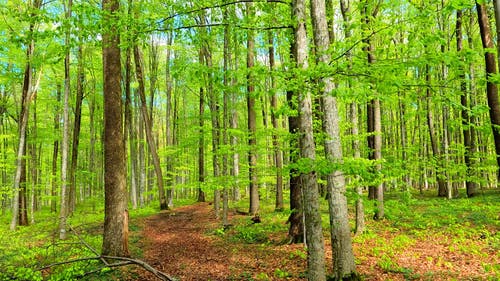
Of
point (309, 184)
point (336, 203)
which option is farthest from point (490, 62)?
point (309, 184)

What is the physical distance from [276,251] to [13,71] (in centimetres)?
1928

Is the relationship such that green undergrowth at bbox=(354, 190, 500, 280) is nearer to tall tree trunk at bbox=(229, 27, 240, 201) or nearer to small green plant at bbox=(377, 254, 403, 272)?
small green plant at bbox=(377, 254, 403, 272)

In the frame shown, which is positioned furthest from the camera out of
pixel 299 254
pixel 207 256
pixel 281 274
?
pixel 207 256

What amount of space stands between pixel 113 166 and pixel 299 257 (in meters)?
5.78

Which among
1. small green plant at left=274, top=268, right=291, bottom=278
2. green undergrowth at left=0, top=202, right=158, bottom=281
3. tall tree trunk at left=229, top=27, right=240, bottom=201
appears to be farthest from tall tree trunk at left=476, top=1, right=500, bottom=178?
green undergrowth at left=0, top=202, right=158, bottom=281

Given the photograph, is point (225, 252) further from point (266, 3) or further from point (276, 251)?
point (266, 3)

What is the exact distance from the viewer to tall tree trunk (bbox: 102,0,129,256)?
8398mm

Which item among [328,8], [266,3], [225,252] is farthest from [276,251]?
[328,8]

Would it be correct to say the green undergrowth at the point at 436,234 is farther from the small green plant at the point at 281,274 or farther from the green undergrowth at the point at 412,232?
the small green plant at the point at 281,274

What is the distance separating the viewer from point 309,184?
562 centimetres

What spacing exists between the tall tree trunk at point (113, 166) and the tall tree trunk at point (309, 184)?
528 cm

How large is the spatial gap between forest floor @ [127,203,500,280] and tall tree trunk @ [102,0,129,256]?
3.60 feet

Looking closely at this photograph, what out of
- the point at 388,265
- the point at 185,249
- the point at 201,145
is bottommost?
the point at 185,249

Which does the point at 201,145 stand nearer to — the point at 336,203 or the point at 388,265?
the point at 388,265
